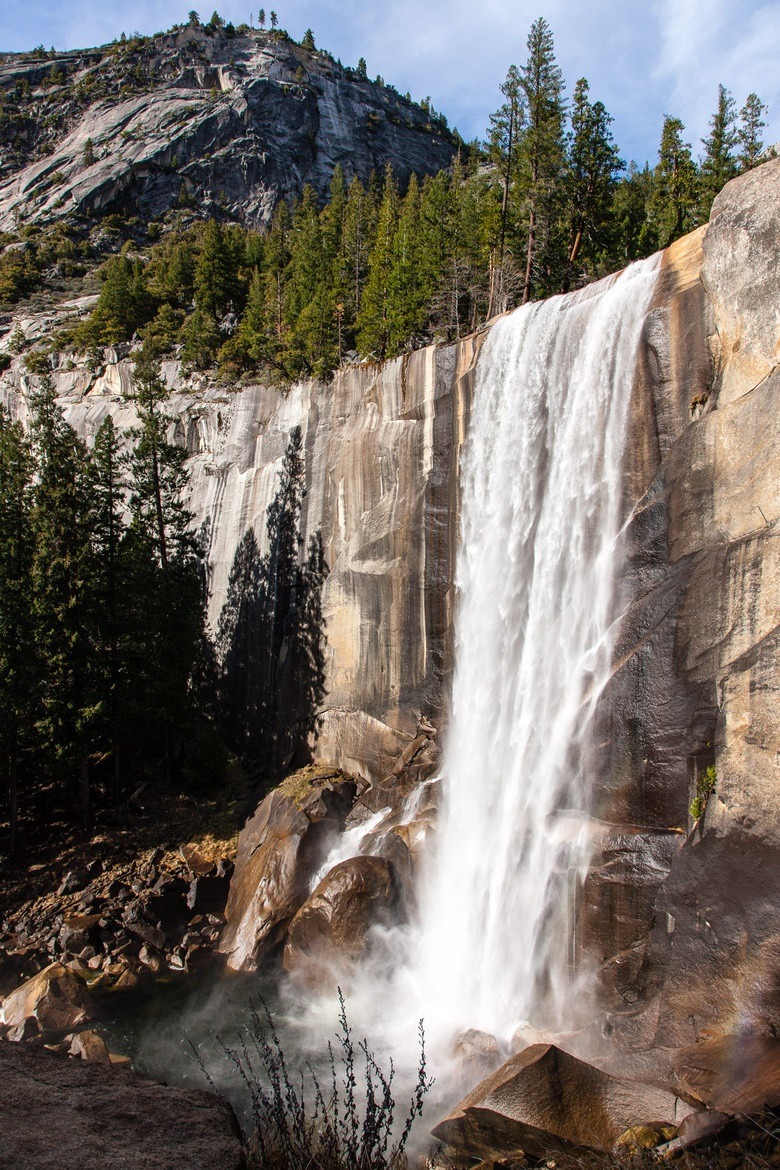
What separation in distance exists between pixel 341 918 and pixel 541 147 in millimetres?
28802

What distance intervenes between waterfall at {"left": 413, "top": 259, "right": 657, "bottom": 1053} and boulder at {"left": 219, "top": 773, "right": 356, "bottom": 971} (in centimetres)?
372

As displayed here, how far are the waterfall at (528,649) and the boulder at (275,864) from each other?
372 centimetres

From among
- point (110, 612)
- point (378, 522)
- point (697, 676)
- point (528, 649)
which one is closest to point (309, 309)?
point (378, 522)

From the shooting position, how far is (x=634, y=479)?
1514 cm

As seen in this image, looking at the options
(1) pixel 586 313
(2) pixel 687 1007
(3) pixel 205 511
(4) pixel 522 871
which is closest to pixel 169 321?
(3) pixel 205 511

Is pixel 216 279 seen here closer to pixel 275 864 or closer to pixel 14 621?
pixel 14 621

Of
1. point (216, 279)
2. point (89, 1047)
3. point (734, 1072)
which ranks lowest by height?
point (89, 1047)

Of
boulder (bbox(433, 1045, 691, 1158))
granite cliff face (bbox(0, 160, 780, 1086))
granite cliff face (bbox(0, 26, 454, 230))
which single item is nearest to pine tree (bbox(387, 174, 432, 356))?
granite cliff face (bbox(0, 160, 780, 1086))

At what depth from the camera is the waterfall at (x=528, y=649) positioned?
13.3 m

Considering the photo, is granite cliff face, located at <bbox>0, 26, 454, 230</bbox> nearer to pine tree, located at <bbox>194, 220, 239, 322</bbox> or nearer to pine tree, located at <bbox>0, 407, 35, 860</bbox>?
pine tree, located at <bbox>194, 220, 239, 322</bbox>

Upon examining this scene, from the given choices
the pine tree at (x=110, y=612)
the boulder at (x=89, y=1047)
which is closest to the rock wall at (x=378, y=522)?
the pine tree at (x=110, y=612)

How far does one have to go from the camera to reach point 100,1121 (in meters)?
3.87

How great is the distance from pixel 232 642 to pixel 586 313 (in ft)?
65.5

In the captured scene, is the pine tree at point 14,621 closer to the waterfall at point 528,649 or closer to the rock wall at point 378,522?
the rock wall at point 378,522
